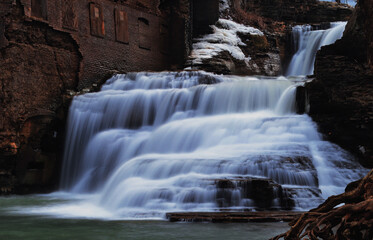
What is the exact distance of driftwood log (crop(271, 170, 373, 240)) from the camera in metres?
2.18

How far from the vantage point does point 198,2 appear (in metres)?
20.6

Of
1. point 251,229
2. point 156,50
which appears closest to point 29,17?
point 156,50

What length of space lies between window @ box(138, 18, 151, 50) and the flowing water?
3.55m

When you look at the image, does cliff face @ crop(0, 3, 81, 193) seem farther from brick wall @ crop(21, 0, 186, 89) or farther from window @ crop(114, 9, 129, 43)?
window @ crop(114, 9, 129, 43)

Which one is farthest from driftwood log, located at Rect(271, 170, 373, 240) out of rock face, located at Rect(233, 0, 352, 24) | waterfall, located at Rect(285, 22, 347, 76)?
rock face, located at Rect(233, 0, 352, 24)

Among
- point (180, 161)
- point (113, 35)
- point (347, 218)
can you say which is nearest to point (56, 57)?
point (113, 35)

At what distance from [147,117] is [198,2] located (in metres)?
9.76

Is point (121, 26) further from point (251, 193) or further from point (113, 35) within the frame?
point (251, 193)

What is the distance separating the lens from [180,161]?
25.9 ft

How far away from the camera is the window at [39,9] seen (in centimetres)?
1375

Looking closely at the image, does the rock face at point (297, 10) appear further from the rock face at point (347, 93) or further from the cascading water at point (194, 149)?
the rock face at point (347, 93)

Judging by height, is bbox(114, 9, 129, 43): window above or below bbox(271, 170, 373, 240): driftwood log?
above

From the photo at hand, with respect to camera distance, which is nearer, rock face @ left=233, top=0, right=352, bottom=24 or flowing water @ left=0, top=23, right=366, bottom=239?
flowing water @ left=0, top=23, right=366, bottom=239

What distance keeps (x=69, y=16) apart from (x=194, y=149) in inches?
310
